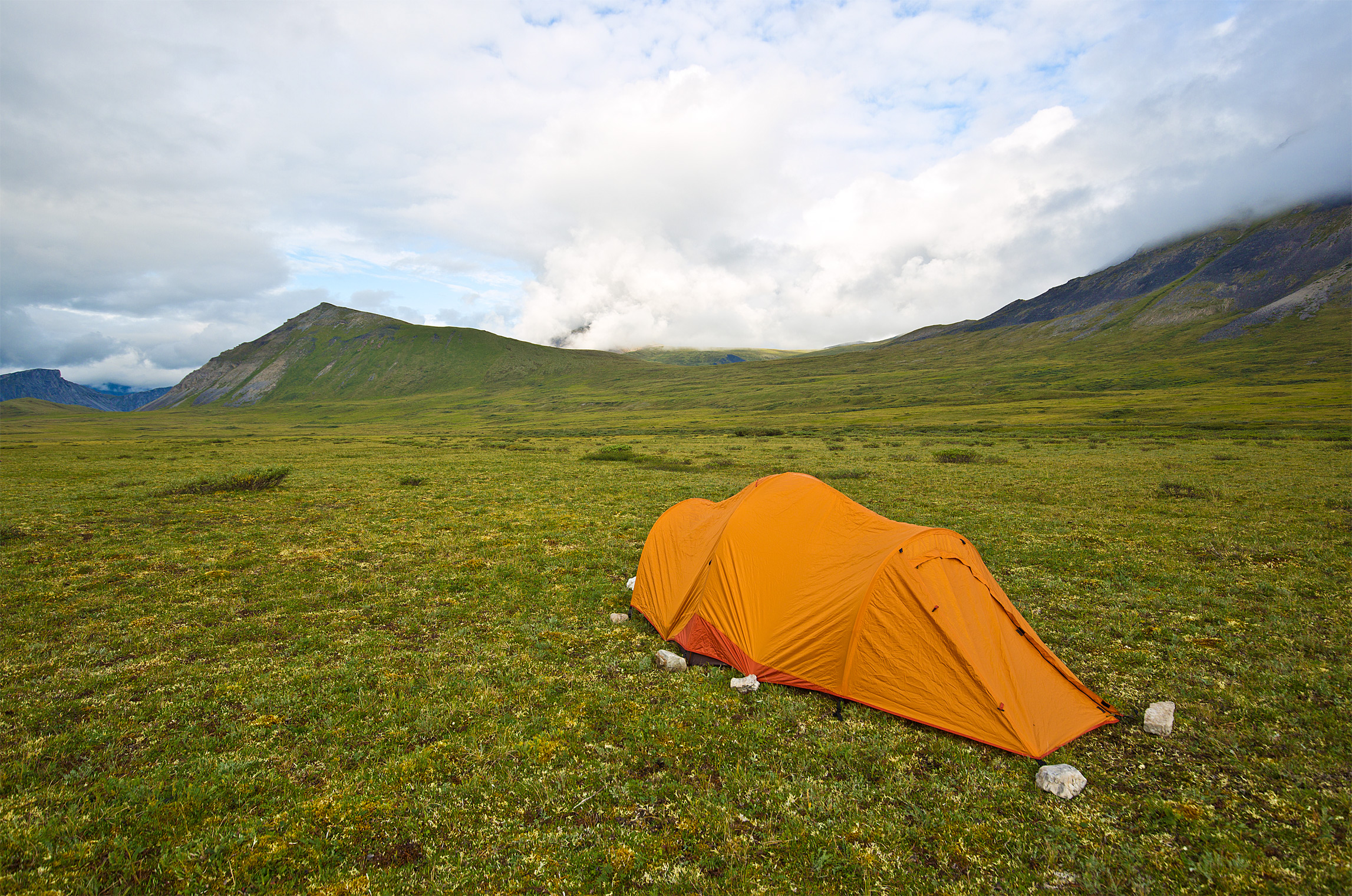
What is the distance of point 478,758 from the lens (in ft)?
29.3

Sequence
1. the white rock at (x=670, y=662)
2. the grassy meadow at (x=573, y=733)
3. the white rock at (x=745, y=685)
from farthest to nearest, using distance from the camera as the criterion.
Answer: the white rock at (x=670, y=662)
the white rock at (x=745, y=685)
the grassy meadow at (x=573, y=733)

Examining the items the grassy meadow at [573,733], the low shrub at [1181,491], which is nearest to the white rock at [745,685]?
the grassy meadow at [573,733]

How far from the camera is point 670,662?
12.3 m

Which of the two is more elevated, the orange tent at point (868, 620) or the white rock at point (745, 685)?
the orange tent at point (868, 620)

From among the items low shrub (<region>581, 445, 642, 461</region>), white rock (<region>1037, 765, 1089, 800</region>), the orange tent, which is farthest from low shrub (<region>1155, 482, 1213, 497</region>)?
low shrub (<region>581, 445, 642, 461</region>)

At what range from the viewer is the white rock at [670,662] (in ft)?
40.2

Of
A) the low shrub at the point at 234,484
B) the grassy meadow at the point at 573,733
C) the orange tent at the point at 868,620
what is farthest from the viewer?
the low shrub at the point at 234,484

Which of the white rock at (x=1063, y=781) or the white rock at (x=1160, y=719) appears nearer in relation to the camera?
the white rock at (x=1063, y=781)

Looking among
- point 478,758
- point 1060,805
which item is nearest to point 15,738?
point 478,758

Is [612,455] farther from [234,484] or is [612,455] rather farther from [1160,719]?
[1160,719]

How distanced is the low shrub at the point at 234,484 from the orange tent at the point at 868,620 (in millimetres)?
32124

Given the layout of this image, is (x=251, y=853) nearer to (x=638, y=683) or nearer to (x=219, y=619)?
(x=638, y=683)

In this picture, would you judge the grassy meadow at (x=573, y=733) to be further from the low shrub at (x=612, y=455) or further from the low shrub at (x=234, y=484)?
the low shrub at (x=612, y=455)

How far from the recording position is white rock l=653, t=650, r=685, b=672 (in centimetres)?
1225
